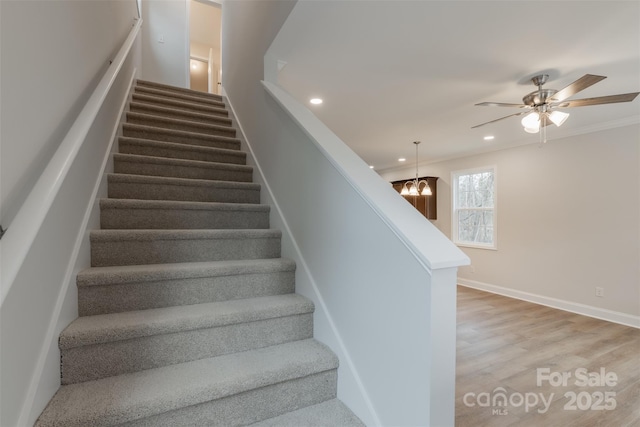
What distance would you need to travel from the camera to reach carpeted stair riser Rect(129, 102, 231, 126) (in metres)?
3.03

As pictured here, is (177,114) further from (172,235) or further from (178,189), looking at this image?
(172,235)

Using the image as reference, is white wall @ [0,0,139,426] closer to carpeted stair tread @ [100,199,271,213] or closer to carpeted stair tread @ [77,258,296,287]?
carpeted stair tread @ [77,258,296,287]

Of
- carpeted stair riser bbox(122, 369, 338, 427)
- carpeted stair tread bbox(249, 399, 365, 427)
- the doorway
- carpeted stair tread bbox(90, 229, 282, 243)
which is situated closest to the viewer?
carpeted stair riser bbox(122, 369, 338, 427)

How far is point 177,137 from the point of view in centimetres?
277

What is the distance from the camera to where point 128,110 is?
2.94 meters

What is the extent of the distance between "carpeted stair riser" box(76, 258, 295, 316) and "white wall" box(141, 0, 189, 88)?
4.81 m

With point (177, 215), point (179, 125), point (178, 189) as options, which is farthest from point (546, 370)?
point (179, 125)

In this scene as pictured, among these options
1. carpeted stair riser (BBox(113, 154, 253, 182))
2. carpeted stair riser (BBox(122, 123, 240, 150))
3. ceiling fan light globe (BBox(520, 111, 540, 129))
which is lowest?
carpeted stair riser (BBox(113, 154, 253, 182))

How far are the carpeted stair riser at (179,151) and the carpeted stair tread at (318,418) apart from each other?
2.14 m

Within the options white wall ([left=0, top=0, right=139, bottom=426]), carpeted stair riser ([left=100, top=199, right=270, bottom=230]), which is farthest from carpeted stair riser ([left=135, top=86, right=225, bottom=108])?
carpeted stair riser ([left=100, top=199, right=270, bottom=230])

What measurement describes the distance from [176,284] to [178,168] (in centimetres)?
119

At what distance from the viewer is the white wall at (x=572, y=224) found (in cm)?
363

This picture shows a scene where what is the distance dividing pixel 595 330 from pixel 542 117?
2577mm

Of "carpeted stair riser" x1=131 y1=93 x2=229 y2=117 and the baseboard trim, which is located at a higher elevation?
"carpeted stair riser" x1=131 y1=93 x2=229 y2=117
